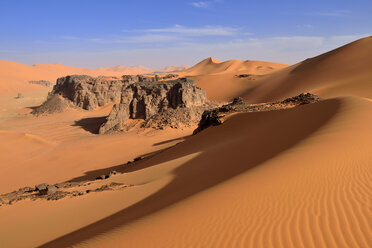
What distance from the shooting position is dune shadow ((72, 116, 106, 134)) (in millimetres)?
24675

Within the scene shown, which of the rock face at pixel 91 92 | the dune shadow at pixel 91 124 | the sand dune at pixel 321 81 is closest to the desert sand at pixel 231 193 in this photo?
the dune shadow at pixel 91 124

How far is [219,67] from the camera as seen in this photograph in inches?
3091

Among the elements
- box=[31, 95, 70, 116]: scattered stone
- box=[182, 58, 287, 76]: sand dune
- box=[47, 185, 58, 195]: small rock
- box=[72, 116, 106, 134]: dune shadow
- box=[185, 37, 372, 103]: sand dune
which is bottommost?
box=[72, 116, 106, 134]: dune shadow

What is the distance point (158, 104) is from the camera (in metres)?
24.2

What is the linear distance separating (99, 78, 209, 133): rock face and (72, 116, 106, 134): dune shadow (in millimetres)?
2094

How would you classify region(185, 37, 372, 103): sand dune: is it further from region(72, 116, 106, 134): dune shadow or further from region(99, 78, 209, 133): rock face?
region(72, 116, 106, 134): dune shadow

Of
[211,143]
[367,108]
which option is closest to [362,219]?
[367,108]

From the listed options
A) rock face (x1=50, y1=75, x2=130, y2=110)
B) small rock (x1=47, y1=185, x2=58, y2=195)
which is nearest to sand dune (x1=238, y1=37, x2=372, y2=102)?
rock face (x1=50, y1=75, x2=130, y2=110)

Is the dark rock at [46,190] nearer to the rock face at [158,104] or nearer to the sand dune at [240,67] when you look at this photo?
the rock face at [158,104]

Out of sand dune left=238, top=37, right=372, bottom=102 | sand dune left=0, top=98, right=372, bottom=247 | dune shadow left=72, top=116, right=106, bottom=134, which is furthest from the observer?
dune shadow left=72, top=116, right=106, bottom=134

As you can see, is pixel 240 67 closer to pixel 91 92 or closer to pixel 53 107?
pixel 91 92

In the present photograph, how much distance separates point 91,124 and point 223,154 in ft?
67.7

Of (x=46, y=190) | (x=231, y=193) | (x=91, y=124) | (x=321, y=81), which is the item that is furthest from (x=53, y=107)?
(x=231, y=193)

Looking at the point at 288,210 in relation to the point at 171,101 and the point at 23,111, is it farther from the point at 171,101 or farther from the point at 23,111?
the point at 23,111
